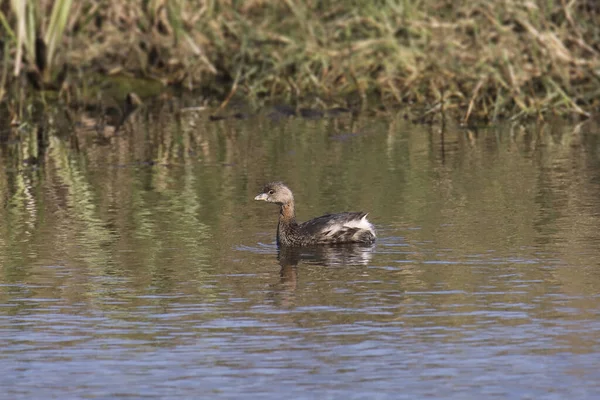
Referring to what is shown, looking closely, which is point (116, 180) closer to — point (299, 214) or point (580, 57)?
point (299, 214)

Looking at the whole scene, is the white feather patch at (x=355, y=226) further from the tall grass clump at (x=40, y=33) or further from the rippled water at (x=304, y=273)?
the tall grass clump at (x=40, y=33)

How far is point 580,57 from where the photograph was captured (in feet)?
67.6

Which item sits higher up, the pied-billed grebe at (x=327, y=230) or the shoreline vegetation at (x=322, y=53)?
the shoreline vegetation at (x=322, y=53)

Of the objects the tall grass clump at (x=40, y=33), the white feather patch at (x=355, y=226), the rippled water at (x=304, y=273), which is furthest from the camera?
the tall grass clump at (x=40, y=33)

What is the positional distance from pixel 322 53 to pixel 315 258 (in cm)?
1035

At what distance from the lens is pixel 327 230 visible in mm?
11570

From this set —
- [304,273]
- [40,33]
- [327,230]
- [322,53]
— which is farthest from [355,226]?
[40,33]

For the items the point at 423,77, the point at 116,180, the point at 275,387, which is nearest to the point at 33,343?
the point at 275,387

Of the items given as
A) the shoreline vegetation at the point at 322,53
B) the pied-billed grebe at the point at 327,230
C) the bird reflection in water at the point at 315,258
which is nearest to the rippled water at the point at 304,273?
the bird reflection in water at the point at 315,258

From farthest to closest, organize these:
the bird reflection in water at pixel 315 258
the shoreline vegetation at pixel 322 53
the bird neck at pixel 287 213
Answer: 1. the shoreline vegetation at pixel 322 53
2. the bird neck at pixel 287 213
3. the bird reflection in water at pixel 315 258

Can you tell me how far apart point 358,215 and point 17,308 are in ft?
10.9

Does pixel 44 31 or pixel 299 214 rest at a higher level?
pixel 44 31

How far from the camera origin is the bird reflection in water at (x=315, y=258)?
33.2 ft

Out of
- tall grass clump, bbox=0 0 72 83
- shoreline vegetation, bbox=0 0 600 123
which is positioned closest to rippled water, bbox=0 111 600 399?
shoreline vegetation, bbox=0 0 600 123
